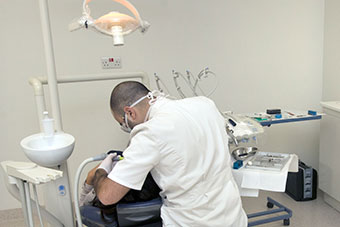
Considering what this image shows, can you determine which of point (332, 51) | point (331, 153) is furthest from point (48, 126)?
point (332, 51)

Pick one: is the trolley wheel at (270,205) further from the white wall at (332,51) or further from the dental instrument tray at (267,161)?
the white wall at (332,51)

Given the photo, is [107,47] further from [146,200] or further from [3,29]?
[146,200]

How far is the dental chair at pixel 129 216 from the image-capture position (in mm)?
1253

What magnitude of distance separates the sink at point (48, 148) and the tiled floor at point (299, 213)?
1469 mm

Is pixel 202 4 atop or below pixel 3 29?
atop

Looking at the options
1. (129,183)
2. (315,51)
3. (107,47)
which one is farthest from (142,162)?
(315,51)

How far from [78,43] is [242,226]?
1756 mm

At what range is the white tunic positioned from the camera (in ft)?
3.78

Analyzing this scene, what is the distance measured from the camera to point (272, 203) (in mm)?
2531

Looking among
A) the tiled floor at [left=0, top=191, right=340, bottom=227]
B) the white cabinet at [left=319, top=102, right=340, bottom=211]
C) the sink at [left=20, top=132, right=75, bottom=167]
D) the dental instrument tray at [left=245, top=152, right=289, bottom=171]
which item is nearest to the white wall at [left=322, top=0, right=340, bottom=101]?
the white cabinet at [left=319, top=102, right=340, bottom=211]

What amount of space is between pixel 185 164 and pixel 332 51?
223cm

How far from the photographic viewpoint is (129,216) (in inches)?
49.3

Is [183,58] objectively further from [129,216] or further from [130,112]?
[129,216]

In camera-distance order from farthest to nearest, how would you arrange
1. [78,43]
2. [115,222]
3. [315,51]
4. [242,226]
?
[315,51], [78,43], [242,226], [115,222]
